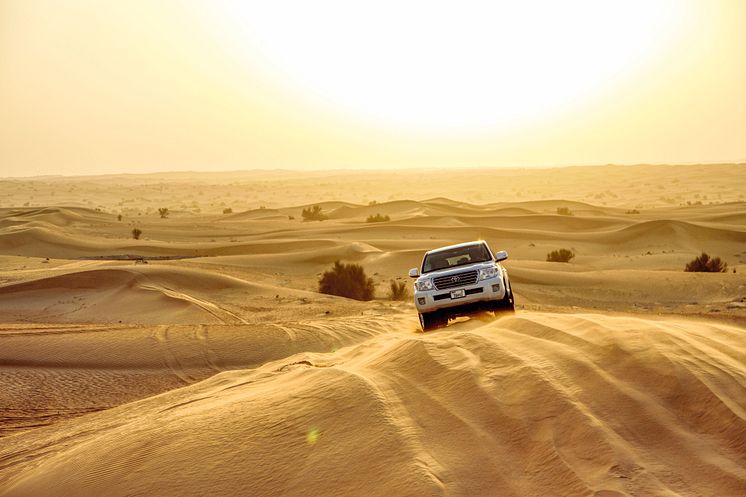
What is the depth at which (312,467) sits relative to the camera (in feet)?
18.2

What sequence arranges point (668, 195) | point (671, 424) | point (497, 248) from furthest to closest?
point (668, 195) → point (497, 248) → point (671, 424)

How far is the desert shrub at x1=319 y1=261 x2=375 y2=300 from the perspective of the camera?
2148 centimetres

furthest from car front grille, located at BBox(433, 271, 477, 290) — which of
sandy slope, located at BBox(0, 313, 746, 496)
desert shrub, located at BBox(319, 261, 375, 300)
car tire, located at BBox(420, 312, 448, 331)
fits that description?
desert shrub, located at BBox(319, 261, 375, 300)

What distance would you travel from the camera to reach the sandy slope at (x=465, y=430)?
505cm

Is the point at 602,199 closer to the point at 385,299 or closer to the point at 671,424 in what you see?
the point at 385,299

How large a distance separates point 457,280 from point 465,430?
6193 mm

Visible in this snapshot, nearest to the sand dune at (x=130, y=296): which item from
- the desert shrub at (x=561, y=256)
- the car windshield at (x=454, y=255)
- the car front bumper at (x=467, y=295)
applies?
the car windshield at (x=454, y=255)

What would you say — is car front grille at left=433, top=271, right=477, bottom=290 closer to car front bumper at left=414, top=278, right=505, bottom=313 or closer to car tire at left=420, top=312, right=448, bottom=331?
car front bumper at left=414, top=278, right=505, bottom=313

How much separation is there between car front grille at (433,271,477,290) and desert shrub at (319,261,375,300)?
9.50 meters

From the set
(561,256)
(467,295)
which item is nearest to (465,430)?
(467,295)

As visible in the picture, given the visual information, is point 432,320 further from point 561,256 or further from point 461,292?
point 561,256

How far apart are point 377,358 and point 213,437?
8.54 ft

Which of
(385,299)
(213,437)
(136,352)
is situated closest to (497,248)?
(385,299)

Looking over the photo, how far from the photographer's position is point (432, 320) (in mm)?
12156
